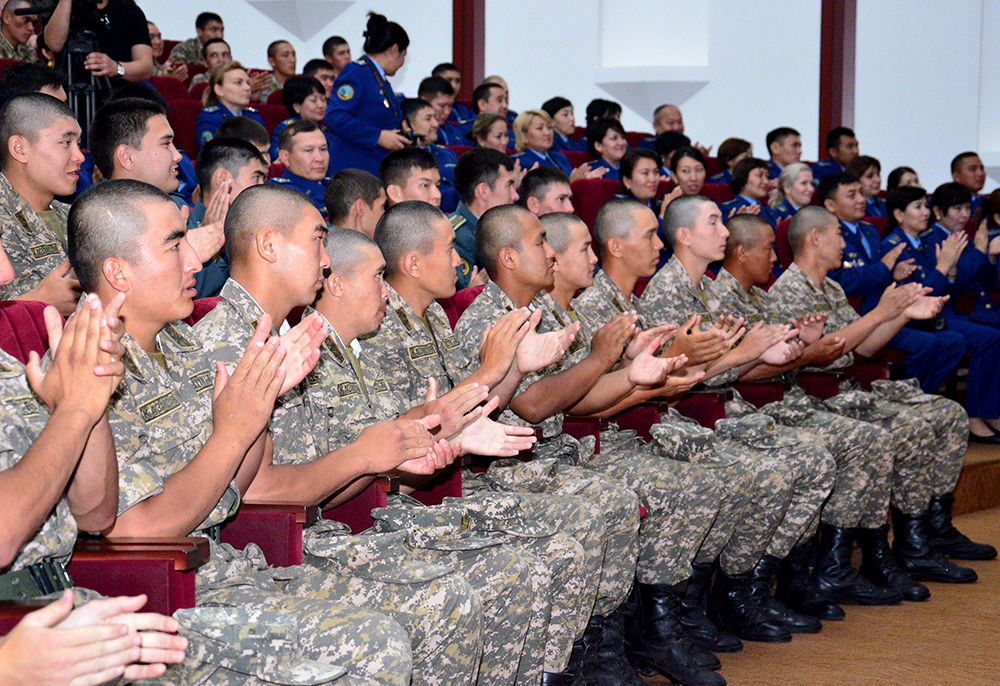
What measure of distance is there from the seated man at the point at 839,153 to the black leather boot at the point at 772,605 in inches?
176

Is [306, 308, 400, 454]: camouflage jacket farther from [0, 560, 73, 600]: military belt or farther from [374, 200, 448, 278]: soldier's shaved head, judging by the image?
[0, 560, 73, 600]: military belt

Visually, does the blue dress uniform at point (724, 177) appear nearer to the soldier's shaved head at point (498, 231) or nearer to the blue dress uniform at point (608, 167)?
the blue dress uniform at point (608, 167)

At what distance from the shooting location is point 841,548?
3355 mm

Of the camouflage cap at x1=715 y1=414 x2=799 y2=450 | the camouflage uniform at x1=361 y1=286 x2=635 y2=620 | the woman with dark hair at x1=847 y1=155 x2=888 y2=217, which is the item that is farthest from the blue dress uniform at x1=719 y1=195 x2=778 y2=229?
the camouflage uniform at x1=361 y1=286 x2=635 y2=620

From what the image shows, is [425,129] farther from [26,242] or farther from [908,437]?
[26,242]

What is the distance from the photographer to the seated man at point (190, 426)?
1559 millimetres

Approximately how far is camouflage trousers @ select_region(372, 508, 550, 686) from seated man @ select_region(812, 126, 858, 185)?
5.55 meters

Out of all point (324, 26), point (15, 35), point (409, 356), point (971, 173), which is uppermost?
point (324, 26)

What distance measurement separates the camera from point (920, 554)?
3.58 meters

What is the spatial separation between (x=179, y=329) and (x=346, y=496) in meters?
0.46

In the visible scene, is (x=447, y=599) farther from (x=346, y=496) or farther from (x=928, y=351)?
(x=928, y=351)

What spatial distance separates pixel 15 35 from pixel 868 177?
4703mm

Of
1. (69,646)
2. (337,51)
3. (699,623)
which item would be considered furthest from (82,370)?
(337,51)

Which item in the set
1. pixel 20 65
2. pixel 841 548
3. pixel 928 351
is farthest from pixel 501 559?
pixel 928 351
